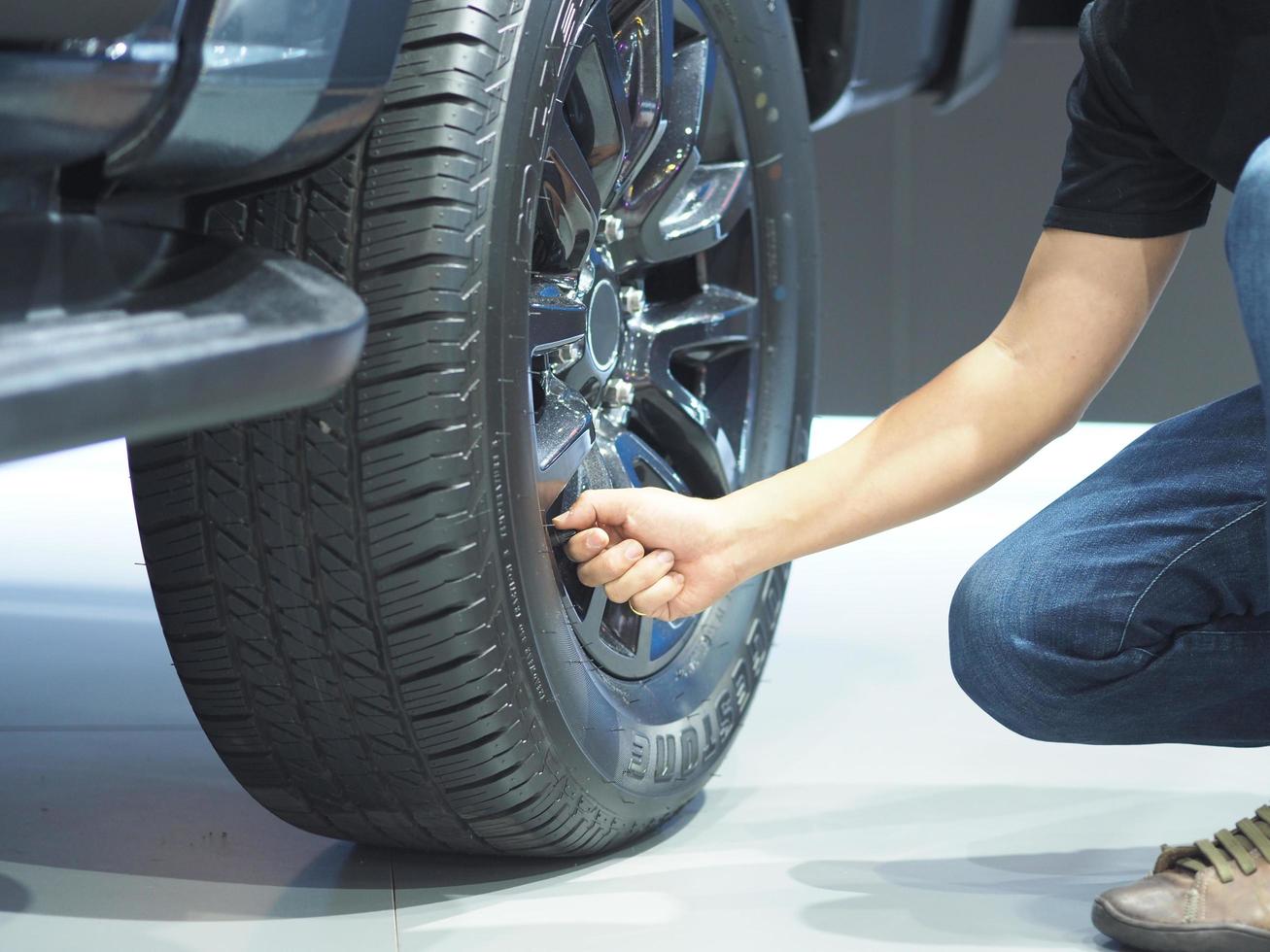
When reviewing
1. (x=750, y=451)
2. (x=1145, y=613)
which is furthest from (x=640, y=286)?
(x=1145, y=613)

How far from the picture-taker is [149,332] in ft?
2.57

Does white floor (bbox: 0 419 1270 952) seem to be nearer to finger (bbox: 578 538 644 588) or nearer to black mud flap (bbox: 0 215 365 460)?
finger (bbox: 578 538 644 588)

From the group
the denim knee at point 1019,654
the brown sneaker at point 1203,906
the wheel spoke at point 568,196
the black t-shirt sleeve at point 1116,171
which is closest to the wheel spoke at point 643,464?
the wheel spoke at point 568,196

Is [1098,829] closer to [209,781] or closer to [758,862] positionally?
[758,862]

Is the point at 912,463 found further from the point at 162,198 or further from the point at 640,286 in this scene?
the point at 162,198

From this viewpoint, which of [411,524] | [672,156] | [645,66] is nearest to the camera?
[411,524]

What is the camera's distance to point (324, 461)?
3.61 ft

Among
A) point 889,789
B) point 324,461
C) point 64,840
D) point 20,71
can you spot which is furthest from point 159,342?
point 889,789

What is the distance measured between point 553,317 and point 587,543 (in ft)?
0.63

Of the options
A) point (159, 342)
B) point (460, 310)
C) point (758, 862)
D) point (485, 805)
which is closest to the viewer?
point (159, 342)

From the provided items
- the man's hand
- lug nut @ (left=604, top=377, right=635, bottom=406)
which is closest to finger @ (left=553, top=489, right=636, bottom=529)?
the man's hand

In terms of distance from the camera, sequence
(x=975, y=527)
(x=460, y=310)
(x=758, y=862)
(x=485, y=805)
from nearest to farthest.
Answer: (x=460, y=310), (x=485, y=805), (x=758, y=862), (x=975, y=527)

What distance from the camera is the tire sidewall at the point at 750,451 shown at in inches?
44.7

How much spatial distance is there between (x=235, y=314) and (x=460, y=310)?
274 millimetres
